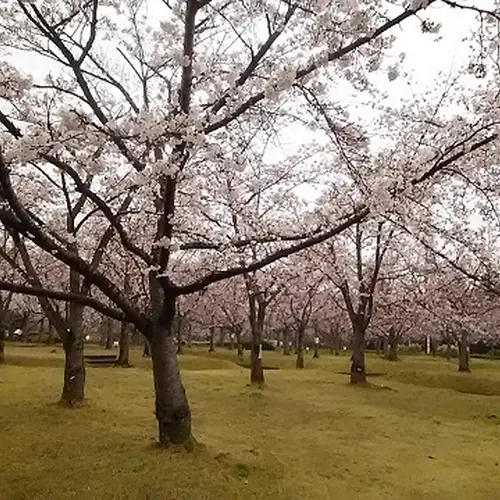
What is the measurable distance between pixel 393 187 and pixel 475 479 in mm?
4279

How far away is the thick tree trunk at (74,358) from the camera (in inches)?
430

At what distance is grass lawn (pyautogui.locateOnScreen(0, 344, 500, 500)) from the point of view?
21.1ft

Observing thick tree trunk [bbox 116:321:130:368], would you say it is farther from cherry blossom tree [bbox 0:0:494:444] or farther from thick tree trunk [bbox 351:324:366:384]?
cherry blossom tree [bbox 0:0:494:444]

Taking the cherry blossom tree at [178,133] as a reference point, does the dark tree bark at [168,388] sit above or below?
below

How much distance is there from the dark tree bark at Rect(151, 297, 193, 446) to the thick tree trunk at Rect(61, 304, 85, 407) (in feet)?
13.2

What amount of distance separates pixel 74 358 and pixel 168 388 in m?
4.40

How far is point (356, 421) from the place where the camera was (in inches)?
445

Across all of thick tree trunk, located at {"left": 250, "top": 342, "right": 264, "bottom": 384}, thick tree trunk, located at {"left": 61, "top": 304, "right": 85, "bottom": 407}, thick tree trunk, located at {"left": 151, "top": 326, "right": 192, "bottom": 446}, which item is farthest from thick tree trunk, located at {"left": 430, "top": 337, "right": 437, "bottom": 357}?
thick tree trunk, located at {"left": 151, "top": 326, "right": 192, "bottom": 446}

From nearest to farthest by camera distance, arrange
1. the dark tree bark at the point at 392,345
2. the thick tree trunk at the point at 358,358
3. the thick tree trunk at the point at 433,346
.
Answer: the thick tree trunk at the point at 358,358 < the dark tree bark at the point at 392,345 < the thick tree trunk at the point at 433,346

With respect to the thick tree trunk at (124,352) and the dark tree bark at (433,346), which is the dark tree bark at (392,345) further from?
the thick tree trunk at (124,352)

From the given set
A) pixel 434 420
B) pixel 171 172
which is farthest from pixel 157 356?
pixel 434 420

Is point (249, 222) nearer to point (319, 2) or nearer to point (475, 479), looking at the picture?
point (319, 2)

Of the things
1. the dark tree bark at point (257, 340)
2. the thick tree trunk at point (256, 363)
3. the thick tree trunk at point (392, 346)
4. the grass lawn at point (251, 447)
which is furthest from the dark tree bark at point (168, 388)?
the thick tree trunk at point (392, 346)

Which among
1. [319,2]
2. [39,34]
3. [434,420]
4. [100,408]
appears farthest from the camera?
[434,420]
